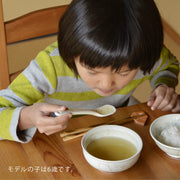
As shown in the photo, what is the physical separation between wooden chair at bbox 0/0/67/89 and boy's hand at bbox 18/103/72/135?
14.6 inches

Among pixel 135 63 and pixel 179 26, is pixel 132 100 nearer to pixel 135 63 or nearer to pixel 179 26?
pixel 135 63

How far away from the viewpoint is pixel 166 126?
33.2 inches

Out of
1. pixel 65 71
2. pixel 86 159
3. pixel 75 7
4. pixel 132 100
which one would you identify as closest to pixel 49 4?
pixel 132 100

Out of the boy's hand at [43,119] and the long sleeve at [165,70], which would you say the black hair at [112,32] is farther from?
the long sleeve at [165,70]

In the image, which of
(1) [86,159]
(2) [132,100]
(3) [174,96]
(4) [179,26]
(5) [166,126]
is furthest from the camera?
(4) [179,26]

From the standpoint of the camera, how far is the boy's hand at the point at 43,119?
781 mm

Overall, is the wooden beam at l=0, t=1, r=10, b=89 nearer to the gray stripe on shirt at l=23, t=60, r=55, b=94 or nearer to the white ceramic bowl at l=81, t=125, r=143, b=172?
the gray stripe on shirt at l=23, t=60, r=55, b=94

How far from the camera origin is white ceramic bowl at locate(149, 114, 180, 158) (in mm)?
729

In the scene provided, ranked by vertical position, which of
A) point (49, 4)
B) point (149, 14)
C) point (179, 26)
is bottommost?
point (179, 26)

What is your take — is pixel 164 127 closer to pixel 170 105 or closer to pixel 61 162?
pixel 170 105

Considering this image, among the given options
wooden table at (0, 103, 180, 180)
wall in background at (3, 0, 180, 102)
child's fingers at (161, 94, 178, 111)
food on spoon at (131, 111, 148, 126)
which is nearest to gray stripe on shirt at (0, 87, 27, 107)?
wooden table at (0, 103, 180, 180)

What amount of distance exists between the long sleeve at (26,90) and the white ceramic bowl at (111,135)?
7.4 inches

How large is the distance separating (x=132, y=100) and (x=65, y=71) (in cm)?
50

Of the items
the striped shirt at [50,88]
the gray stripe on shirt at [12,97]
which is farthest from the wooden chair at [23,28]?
the gray stripe on shirt at [12,97]
